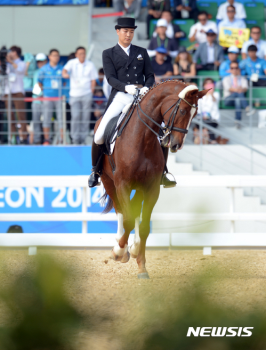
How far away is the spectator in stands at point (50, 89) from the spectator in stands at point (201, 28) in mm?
3716

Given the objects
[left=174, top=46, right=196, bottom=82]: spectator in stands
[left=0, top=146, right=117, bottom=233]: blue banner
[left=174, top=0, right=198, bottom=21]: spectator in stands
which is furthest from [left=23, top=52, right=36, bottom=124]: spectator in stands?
[left=174, top=0, right=198, bottom=21]: spectator in stands

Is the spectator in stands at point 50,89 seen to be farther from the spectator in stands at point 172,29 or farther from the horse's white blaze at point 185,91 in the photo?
the horse's white blaze at point 185,91

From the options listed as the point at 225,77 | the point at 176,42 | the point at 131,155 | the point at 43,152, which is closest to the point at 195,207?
the point at 131,155

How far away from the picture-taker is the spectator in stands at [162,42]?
11477 mm

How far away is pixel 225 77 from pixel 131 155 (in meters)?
6.11

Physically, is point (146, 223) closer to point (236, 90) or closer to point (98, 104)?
point (98, 104)

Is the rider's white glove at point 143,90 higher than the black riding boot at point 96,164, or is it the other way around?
the rider's white glove at point 143,90

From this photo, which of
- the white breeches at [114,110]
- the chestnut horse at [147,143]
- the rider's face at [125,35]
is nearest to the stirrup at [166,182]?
the chestnut horse at [147,143]

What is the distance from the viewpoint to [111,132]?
536cm

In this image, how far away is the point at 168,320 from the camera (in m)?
1.14

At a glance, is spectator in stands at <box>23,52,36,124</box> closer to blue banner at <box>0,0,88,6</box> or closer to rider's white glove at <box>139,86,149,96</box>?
blue banner at <box>0,0,88,6</box>

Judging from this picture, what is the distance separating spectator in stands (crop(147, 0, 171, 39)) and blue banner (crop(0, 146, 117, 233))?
4.85m

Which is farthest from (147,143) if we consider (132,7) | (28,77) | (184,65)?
(132,7)

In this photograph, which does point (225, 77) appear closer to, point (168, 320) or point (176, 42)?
point (176, 42)
